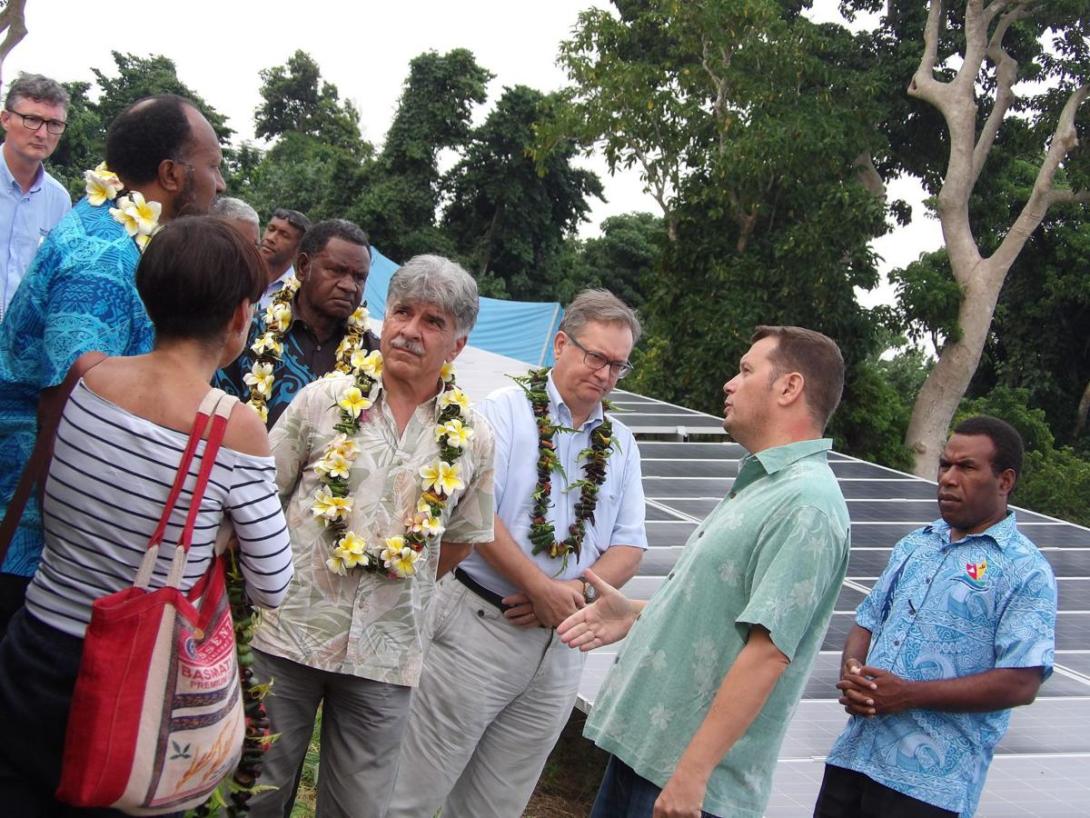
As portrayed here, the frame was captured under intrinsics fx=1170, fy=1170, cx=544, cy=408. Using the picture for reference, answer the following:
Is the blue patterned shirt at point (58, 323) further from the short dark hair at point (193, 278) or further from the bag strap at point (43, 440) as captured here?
the short dark hair at point (193, 278)

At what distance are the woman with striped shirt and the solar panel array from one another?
265cm

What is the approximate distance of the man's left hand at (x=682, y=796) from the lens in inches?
99.0

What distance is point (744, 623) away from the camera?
104 inches

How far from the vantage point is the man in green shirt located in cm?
256

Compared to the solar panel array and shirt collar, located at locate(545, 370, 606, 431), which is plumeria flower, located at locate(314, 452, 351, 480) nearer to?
shirt collar, located at locate(545, 370, 606, 431)

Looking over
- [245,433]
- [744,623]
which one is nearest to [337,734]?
[744,623]

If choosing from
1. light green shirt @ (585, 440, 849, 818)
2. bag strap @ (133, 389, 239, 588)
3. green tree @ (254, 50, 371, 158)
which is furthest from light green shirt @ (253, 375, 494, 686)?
green tree @ (254, 50, 371, 158)

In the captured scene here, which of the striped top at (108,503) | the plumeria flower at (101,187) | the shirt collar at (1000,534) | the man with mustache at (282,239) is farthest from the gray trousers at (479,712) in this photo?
the man with mustache at (282,239)

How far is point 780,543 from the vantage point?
2.61m

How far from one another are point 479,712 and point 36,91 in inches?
121

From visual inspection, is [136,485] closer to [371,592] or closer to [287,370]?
[371,592]

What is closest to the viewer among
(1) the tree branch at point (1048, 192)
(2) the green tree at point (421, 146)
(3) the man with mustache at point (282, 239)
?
(3) the man with mustache at point (282, 239)

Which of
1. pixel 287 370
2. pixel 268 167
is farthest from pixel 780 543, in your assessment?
pixel 268 167

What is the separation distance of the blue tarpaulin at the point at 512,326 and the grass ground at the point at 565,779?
9.61 m
